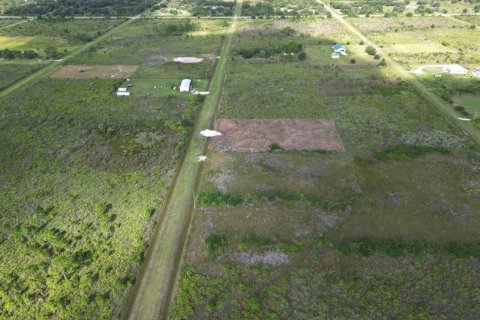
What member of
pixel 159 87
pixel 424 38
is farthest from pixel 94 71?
pixel 424 38

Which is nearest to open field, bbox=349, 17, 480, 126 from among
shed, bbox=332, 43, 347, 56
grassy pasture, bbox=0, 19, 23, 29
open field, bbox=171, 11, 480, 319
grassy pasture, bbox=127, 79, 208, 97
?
shed, bbox=332, 43, 347, 56

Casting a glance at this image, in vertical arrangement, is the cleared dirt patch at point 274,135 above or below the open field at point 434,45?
below

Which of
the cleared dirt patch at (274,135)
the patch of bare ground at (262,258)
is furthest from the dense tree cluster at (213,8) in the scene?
the patch of bare ground at (262,258)

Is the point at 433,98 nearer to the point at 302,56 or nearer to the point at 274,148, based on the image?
the point at 302,56

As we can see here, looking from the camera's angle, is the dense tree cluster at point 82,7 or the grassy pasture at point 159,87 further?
the dense tree cluster at point 82,7

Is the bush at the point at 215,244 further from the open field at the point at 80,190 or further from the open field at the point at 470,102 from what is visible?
the open field at the point at 470,102

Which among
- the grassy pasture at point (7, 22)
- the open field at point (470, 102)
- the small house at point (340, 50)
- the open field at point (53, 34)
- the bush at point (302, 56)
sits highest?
the grassy pasture at point (7, 22)
